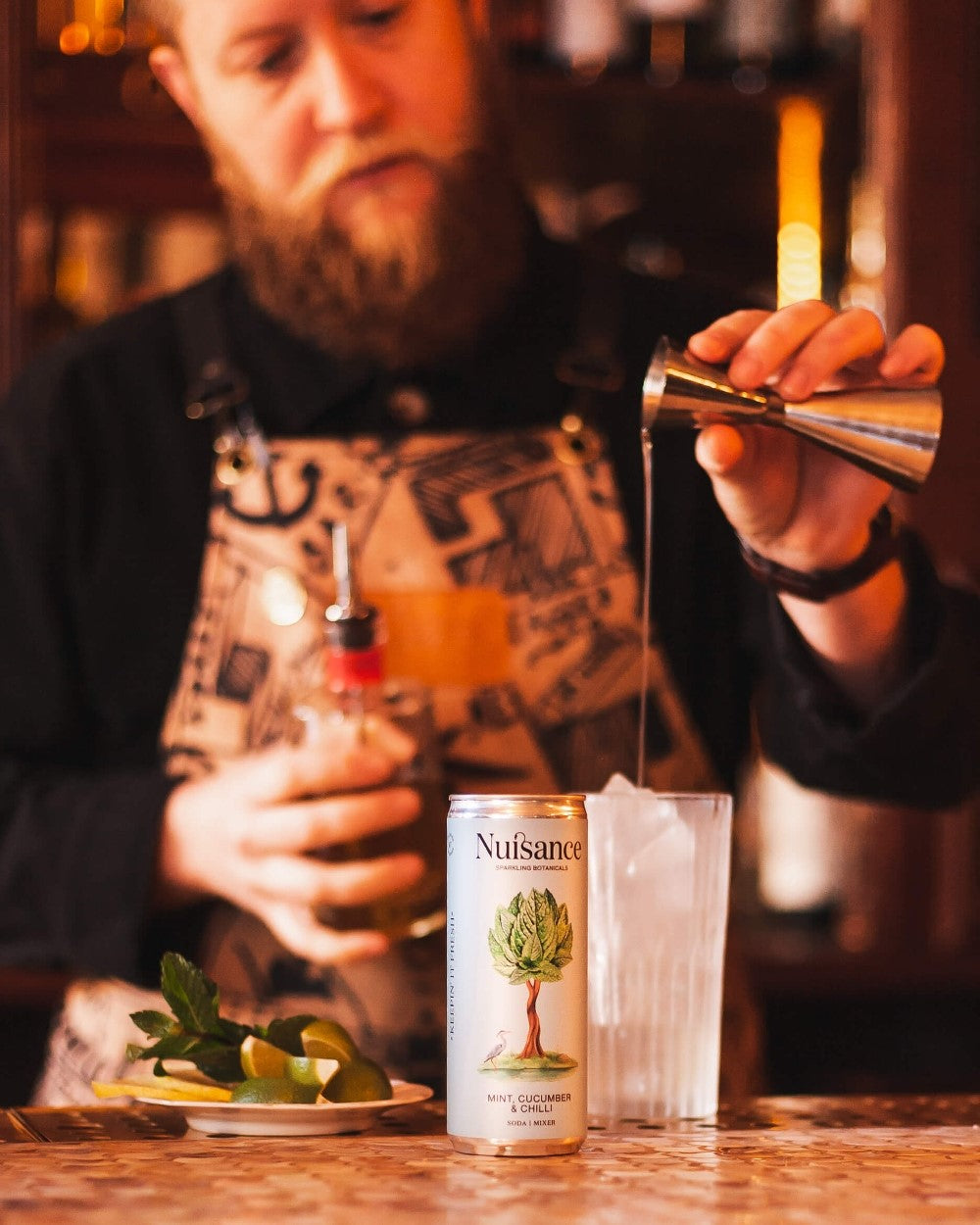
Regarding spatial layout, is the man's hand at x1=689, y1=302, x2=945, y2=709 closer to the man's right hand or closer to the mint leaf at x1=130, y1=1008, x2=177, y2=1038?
the man's right hand

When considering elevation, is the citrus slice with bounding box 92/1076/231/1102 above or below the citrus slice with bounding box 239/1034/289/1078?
below

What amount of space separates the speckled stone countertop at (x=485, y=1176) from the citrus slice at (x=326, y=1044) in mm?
41

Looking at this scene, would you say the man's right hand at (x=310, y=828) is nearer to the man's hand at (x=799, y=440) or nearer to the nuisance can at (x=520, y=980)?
the man's hand at (x=799, y=440)

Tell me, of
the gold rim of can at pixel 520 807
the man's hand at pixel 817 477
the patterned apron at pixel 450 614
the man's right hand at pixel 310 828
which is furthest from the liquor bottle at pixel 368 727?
the gold rim of can at pixel 520 807

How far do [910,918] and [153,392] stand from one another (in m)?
1.20

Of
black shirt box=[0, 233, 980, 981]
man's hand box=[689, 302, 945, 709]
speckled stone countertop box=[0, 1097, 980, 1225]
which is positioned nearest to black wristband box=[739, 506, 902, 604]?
man's hand box=[689, 302, 945, 709]

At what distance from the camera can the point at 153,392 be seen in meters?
1.50

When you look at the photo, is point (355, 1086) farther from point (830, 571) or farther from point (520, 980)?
point (830, 571)

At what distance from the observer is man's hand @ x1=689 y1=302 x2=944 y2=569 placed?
991 millimetres

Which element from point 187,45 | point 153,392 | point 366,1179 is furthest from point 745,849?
point 366,1179

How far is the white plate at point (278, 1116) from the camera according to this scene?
847mm

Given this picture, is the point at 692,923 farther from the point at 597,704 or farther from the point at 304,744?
the point at 597,704

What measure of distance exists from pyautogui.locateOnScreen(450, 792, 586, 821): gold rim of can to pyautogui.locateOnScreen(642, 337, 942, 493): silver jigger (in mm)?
274

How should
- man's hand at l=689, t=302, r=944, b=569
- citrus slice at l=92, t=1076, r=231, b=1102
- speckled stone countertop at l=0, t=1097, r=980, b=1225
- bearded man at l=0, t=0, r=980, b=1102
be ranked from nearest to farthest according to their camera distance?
speckled stone countertop at l=0, t=1097, r=980, b=1225, citrus slice at l=92, t=1076, r=231, b=1102, man's hand at l=689, t=302, r=944, b=569, bearded man at l=0, t=0, r=980, b=1102
